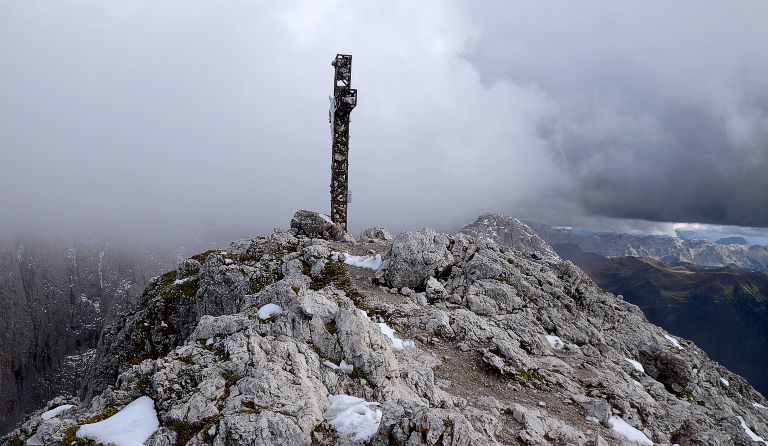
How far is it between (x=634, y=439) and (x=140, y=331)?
130ft

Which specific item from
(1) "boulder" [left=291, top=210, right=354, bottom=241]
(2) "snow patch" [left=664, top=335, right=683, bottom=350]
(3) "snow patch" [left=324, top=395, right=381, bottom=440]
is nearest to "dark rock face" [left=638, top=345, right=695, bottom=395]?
(2) "snow patch" [left=664, top=335, right=683, bottom=350]

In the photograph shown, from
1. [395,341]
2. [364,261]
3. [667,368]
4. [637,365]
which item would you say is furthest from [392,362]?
[667,368]

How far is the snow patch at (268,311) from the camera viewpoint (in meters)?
19.5

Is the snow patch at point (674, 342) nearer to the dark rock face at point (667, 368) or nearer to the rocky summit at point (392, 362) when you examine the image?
the rocky summit at point (392, 362)

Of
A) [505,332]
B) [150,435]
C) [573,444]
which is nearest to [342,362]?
[150,435]

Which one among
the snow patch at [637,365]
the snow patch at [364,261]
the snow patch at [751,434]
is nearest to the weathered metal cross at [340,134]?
the snow patch at [364,261]

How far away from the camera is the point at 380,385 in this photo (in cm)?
1595

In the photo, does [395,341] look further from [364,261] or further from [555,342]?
[364,261]

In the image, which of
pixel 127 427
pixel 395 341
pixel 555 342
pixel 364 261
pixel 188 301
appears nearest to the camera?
pixel 127 427

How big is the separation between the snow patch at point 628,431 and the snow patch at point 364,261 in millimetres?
17790

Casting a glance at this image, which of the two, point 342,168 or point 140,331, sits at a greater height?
point 342,168

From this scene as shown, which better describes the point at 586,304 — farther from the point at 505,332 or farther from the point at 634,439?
the point at 634,439

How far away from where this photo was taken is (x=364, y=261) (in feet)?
107

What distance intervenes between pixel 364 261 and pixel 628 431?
20128 mm
